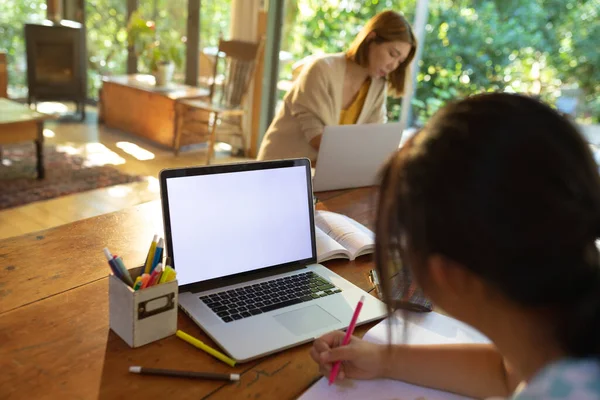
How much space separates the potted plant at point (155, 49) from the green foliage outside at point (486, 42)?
1.04m

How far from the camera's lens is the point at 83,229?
4.42ft

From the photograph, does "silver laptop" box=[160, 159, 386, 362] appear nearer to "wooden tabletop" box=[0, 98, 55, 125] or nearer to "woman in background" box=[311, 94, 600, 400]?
"woman in background" box=[311, 94, 600, 400]

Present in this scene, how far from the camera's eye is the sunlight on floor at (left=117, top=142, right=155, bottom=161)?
4.51 metres

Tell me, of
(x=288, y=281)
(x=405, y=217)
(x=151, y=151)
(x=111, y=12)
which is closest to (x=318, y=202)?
(x=288, y=281)

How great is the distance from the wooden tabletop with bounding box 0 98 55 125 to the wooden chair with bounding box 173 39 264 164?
1.14 meters

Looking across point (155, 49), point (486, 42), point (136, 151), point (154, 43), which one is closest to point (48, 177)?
point (136, 151)

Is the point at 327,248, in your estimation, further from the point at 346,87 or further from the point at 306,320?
the point at 346,87

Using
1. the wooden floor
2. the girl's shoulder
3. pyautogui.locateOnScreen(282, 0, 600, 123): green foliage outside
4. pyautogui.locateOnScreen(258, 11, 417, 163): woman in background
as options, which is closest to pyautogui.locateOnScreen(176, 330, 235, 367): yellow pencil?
the girl's shoulder

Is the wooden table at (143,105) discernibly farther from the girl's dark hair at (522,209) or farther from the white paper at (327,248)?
the girl's dark hair at (522,209)

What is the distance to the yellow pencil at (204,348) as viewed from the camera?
910mm

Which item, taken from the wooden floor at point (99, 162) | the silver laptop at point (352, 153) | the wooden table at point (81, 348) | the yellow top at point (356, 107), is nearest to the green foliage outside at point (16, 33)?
the wooden floor at point (99, 162)

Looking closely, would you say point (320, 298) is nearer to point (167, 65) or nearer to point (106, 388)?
point (106, 388)

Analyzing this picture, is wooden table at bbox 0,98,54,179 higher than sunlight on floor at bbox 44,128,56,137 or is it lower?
higher

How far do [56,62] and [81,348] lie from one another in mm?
5308
